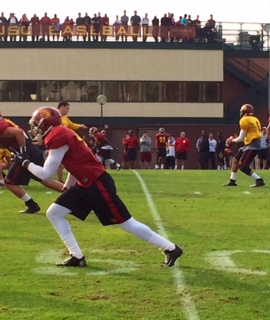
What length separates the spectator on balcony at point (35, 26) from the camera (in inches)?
1643

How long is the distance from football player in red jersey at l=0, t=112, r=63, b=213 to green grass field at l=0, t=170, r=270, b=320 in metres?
0.30

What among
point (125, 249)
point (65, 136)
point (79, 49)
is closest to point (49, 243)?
point (125, 249)

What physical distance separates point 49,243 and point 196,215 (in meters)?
3.42

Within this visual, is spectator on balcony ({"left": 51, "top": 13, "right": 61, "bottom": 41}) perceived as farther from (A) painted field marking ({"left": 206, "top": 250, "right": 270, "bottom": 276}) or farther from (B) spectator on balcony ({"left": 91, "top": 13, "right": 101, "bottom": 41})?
(A) painted field marking ({"left": 206, "top": 250, "right": 270, "bottom": 276})

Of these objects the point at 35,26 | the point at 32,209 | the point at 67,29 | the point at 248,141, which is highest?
the point at 35,26

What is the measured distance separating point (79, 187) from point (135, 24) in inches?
1386

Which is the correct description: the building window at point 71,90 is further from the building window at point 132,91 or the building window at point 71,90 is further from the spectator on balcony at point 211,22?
the spectator on balcony at point 211,22

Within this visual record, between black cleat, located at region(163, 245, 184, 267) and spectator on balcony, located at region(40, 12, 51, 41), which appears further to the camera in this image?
spectator on balcony, located at region(40, 12, 51, 41)

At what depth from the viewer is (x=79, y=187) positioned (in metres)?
7.86

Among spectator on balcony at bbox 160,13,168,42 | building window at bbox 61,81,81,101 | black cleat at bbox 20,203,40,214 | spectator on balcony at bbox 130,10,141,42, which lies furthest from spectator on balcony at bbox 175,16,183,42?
black cleat at bbox 20,203,40,214

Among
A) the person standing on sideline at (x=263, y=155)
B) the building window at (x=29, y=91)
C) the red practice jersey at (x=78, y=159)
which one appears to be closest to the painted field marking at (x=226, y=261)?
the red practice jersey at (x=78, y=159)

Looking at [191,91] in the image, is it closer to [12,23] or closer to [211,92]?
[211,92]

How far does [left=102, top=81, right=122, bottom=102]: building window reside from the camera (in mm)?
45188

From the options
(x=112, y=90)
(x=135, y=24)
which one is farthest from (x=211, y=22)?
(x=112, y=90)
